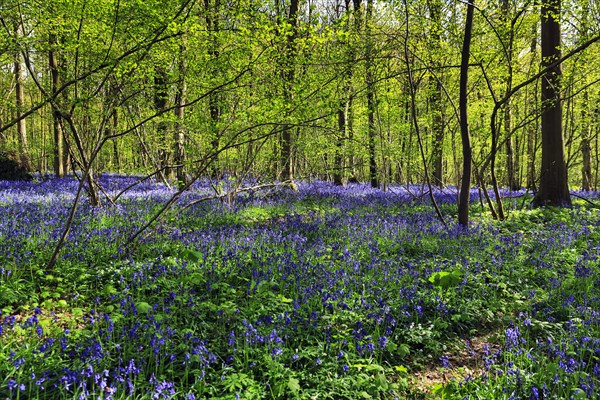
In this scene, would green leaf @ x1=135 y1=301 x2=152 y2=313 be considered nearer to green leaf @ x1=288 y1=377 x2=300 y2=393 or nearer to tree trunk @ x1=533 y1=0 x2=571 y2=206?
green leaf @ x1=288 y1=377 x2=300 y2=393

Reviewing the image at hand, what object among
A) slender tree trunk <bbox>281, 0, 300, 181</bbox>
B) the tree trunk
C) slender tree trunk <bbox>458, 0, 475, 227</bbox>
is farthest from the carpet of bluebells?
slender tree trunk <bbox>281, 0, 300, 181</bbox>

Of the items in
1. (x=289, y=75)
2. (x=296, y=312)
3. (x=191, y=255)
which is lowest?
(x=296, y=312)

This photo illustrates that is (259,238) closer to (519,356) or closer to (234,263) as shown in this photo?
(234,263)

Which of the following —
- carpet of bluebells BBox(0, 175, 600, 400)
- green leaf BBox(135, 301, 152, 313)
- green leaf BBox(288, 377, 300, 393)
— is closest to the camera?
green leaf BBox(288, 377, 300, 393)

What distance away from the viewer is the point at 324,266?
17.2 ft

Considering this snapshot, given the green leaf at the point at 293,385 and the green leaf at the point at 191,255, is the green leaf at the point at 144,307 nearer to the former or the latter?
the green leaf at the point at 293,385

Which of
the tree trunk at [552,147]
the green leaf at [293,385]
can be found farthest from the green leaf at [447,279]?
the tree trunk at [552,147]

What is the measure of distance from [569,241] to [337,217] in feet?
14.6

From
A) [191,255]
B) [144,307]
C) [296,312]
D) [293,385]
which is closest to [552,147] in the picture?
[296,312]

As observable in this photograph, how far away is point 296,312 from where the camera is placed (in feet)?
13.0

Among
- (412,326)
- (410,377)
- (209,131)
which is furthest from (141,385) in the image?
(209,131)

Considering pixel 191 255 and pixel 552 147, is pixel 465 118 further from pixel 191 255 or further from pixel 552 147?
pixel 191 255

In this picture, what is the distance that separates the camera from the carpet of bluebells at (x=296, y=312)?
9.49 ft

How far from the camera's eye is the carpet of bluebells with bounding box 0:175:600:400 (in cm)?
289
